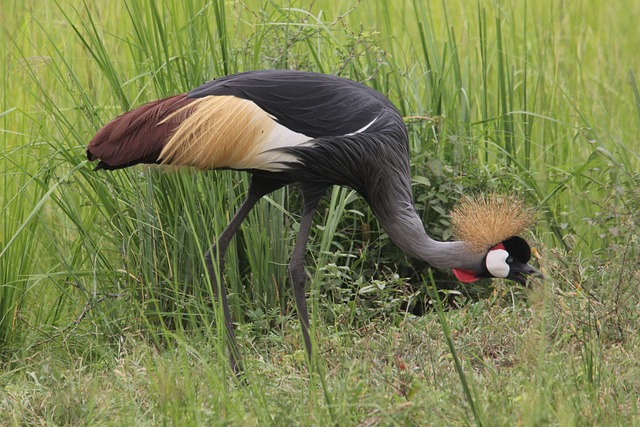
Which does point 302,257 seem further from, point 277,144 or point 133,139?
point 133,139

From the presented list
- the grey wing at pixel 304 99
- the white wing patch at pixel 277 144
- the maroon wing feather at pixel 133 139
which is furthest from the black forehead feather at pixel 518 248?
the maroon wing feather at pixel 133 139

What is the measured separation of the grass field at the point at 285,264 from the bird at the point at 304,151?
0.72 feet

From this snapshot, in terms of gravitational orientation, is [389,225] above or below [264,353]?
above

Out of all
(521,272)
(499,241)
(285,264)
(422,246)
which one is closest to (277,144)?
(422,246)

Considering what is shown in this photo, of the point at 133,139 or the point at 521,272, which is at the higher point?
the point at 133,139

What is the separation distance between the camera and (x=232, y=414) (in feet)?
9.39

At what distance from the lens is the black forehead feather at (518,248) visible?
150 inches

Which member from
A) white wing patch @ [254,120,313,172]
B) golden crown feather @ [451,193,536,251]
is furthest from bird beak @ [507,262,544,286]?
white wing patch @ [254,120,313,172]

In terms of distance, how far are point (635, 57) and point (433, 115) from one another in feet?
6.57

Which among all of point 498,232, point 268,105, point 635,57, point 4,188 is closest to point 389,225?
point 498,232

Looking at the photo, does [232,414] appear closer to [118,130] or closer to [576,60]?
[118,130]

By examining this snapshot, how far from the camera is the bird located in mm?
3549

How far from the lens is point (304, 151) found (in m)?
3.71

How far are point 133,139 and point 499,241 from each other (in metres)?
1.52
